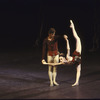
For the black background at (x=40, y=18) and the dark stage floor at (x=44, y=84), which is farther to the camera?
the black background at (x=40, y=18)

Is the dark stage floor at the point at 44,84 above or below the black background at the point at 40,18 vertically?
below

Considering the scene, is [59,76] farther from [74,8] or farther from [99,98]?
[74,8]

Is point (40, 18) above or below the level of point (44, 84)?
above

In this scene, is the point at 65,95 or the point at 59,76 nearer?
the point at 65,95

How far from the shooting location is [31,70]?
1445 centimetres

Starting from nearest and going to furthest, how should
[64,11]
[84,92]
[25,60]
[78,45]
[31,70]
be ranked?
[84,92]
[78,45]
[31,70]
[25,60]
[64,11]

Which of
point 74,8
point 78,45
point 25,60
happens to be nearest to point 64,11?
point 74,8

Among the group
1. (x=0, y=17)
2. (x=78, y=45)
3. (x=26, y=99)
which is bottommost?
(x=26, y=99)

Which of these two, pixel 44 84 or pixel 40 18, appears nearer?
pixel 44 84

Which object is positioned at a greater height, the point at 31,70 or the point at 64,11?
the point at 64,11

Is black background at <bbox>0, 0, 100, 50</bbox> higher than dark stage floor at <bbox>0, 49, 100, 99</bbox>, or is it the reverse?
black background at <bbox>0, 0, 100, 50</bbox>

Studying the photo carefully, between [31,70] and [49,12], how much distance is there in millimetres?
28166

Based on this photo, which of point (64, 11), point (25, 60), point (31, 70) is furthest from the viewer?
point (64, 11)

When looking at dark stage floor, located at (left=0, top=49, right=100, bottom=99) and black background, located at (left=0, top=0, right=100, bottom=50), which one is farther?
black background, located at (left=0, top=0, right=100, bottom=50)
